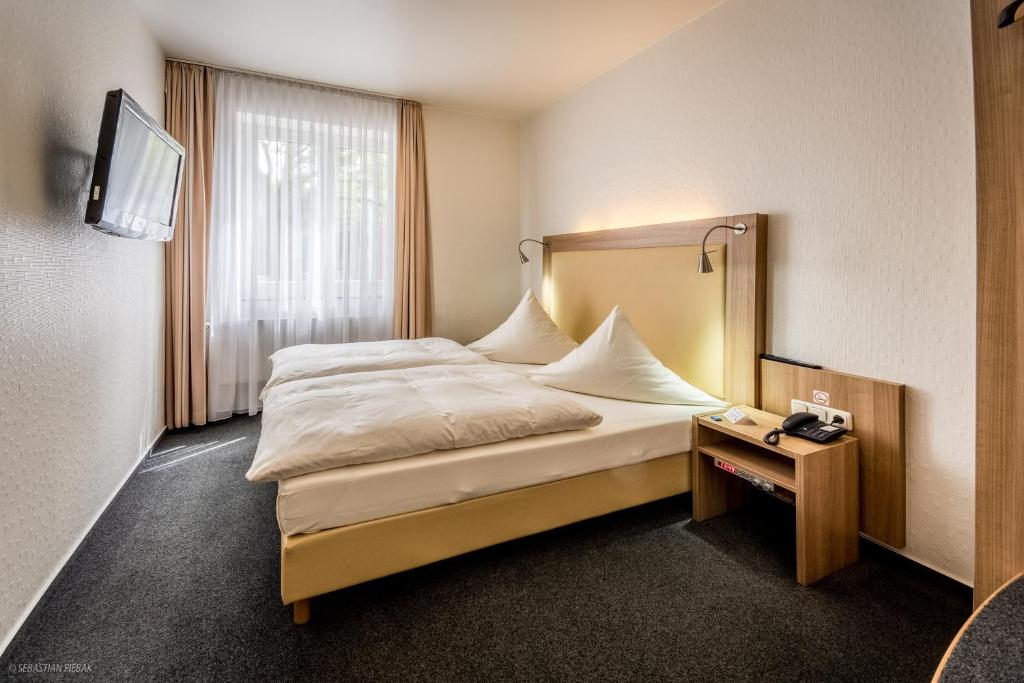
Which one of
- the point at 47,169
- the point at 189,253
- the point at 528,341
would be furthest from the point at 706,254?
the point at 189,253

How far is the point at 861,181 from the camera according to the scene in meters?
2.03

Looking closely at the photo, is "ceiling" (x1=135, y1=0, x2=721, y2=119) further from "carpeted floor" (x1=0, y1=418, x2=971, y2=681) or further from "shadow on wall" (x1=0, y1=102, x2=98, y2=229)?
"carpeted floor" (x1=0, y1=418, x2=971, y2=681)

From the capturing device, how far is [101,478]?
7.55 feet

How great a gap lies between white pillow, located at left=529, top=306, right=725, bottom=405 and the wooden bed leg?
5.34 ft

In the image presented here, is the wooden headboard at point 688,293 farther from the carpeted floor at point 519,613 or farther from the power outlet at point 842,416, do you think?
the carpeted floor at point 519,613

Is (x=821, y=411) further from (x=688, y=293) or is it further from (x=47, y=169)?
(x=47, y=169)

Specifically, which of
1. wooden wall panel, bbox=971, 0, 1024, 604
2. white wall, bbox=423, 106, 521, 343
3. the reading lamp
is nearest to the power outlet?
wooden wall panel, bbox=971, 0, 1024, 604

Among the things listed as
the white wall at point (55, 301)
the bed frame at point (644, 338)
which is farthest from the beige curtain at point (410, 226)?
the white wall at point (55, 301)

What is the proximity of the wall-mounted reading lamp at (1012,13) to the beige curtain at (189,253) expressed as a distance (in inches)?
168

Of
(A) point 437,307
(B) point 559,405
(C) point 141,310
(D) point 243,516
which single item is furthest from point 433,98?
(D) point 243,516

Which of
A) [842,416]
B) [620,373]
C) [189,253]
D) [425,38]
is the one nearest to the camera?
[842,416]

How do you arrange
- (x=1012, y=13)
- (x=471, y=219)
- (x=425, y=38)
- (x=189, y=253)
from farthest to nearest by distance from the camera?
(x=471, y=219)
(x=189, y=253)
(x=425, y=38)
(x=1012, y=13)

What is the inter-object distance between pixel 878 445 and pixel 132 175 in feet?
10.9

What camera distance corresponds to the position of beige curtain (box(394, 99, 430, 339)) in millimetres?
4258
